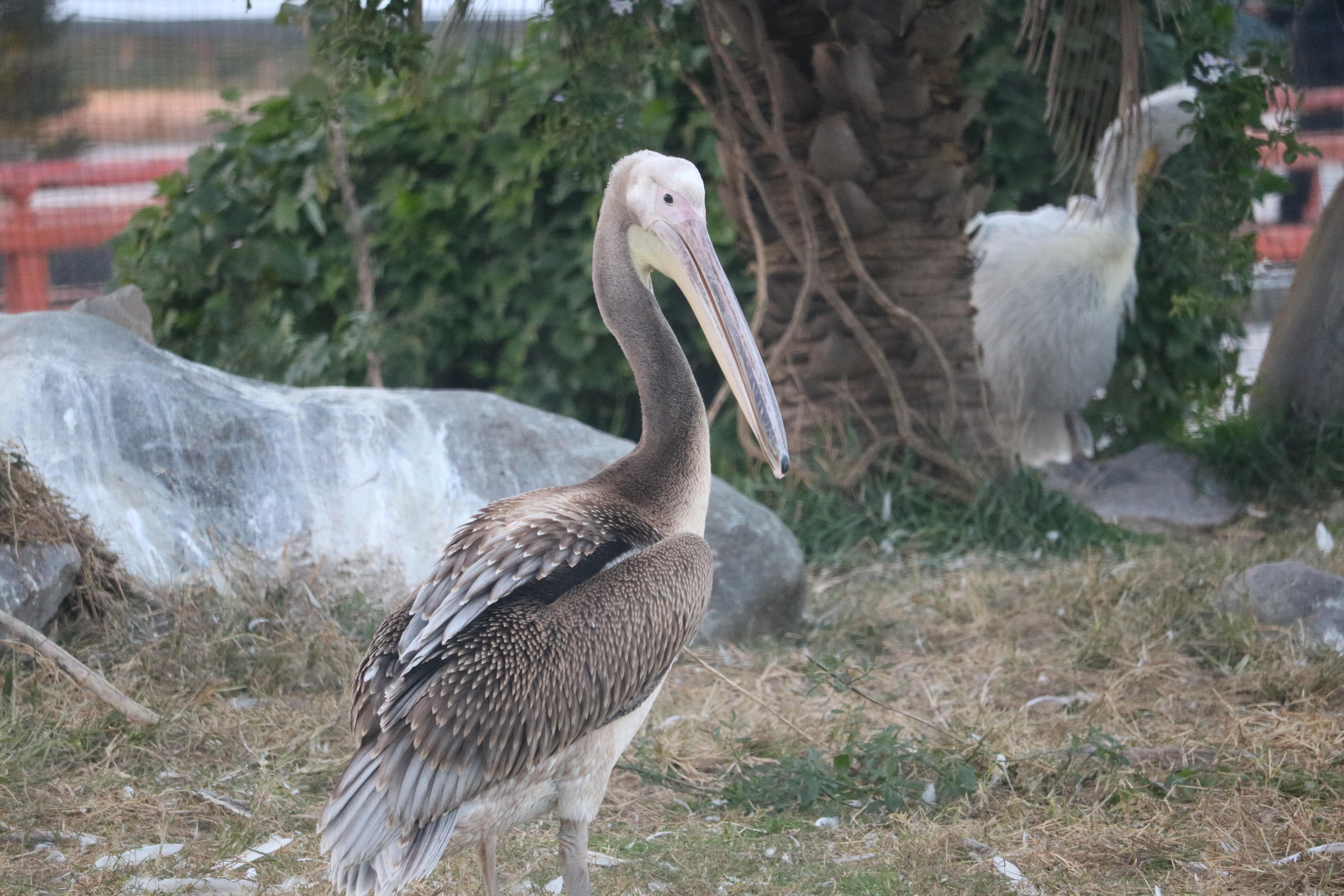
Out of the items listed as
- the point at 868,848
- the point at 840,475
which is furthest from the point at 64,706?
the point at 840,475

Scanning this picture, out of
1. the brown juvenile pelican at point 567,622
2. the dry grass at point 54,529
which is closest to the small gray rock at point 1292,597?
the brown juvenile pelican at point 567,622

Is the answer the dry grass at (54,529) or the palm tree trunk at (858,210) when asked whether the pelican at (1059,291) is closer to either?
the palm tree trunk at (858,210)

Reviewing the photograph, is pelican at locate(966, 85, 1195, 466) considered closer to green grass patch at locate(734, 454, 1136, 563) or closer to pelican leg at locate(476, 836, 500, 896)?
green grass patch at locate(734, 454, 1136, 563)

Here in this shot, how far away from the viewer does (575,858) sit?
2.62m

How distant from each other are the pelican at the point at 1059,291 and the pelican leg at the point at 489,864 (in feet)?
13.0

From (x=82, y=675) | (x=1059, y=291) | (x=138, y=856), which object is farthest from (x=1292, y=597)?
(x=82, y=675)

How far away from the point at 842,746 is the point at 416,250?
4194 mm

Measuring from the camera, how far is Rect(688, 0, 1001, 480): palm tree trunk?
5598mm

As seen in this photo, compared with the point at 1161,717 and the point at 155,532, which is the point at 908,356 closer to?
the point at 1161,717

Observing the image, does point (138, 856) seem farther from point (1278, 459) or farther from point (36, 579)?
point (1278, 459)

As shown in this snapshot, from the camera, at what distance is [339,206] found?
6840mm

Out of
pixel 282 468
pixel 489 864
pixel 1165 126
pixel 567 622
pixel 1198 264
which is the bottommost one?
pixel 489 864

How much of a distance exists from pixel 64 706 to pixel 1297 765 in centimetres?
317

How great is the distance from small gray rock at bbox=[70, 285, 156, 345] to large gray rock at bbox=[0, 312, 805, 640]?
0.63 m
